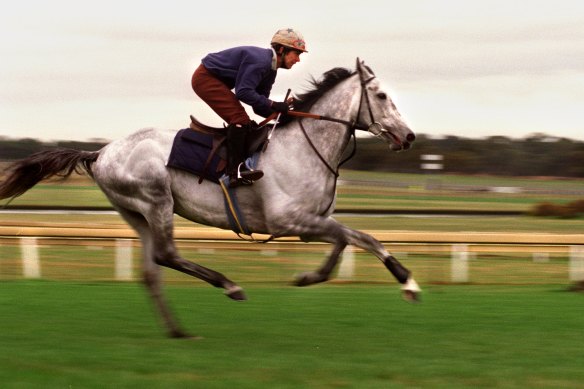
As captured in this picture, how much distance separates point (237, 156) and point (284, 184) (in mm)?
365

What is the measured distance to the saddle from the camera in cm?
683

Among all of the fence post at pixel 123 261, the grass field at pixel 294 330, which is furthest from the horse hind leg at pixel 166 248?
the fence post at pixel 123 261

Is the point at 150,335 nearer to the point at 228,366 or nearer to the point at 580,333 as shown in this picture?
the point at 228,366

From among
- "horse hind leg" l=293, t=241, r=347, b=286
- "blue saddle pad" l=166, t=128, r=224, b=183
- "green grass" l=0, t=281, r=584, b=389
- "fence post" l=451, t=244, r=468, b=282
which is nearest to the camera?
"green grass" l=0, t=281, r=584, b=389

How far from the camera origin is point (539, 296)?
1052 centimetres

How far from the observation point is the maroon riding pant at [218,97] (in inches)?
270

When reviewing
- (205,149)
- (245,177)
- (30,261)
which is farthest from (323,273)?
(30,261)

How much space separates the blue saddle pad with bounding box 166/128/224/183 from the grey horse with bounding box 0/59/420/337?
0.25 ft

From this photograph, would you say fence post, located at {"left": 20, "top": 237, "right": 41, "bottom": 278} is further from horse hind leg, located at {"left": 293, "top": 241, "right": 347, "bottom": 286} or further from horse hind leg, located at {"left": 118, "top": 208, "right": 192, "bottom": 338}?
horse hind leg, located at {"left": 293, "top": 241, "right": 347, "bottom": 286}

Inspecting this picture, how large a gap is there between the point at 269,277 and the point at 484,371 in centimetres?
728

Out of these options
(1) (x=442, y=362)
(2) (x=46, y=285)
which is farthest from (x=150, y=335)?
(2) (x=46, y=285)

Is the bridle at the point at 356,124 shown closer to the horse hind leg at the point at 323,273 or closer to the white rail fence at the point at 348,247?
the horse hind leg at the point at 323,273

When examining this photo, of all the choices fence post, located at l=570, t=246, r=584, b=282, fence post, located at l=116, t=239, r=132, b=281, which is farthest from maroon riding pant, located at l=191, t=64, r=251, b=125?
fence post, located at l=570, t=246, r=584, b=282

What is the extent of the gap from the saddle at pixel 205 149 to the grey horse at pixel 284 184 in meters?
0.08
